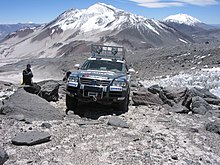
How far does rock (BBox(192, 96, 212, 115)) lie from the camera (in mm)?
11188

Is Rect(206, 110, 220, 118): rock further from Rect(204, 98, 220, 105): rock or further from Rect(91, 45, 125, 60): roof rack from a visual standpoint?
Rect(91, 45, 125, 60): roof rack

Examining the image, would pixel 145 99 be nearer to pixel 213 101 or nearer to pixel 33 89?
pixel 213 101

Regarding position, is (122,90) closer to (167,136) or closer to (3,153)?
(167,136)

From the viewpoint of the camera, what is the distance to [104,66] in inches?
455

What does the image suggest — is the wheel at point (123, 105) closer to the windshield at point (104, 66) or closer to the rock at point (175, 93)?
the windshield at point (104, 66)

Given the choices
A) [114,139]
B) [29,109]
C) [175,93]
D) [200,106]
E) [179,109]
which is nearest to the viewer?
[114,139]

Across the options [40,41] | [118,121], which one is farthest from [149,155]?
[40,41]

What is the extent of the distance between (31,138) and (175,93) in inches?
252

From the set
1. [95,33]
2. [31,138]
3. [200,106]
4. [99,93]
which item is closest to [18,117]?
[31,138]

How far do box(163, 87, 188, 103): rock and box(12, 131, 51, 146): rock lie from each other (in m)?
5.87

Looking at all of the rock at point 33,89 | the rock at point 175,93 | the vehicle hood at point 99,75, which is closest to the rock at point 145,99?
the rock at point 175,93

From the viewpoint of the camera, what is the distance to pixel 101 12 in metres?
155

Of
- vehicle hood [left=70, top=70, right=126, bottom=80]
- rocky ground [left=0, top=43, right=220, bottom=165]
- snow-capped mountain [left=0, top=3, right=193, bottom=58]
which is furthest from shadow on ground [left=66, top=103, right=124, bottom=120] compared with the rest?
snow-capped mountain [left=0, top=3, right=193, bottom=58]

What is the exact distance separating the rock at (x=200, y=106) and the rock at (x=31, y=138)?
5621 millimetres
